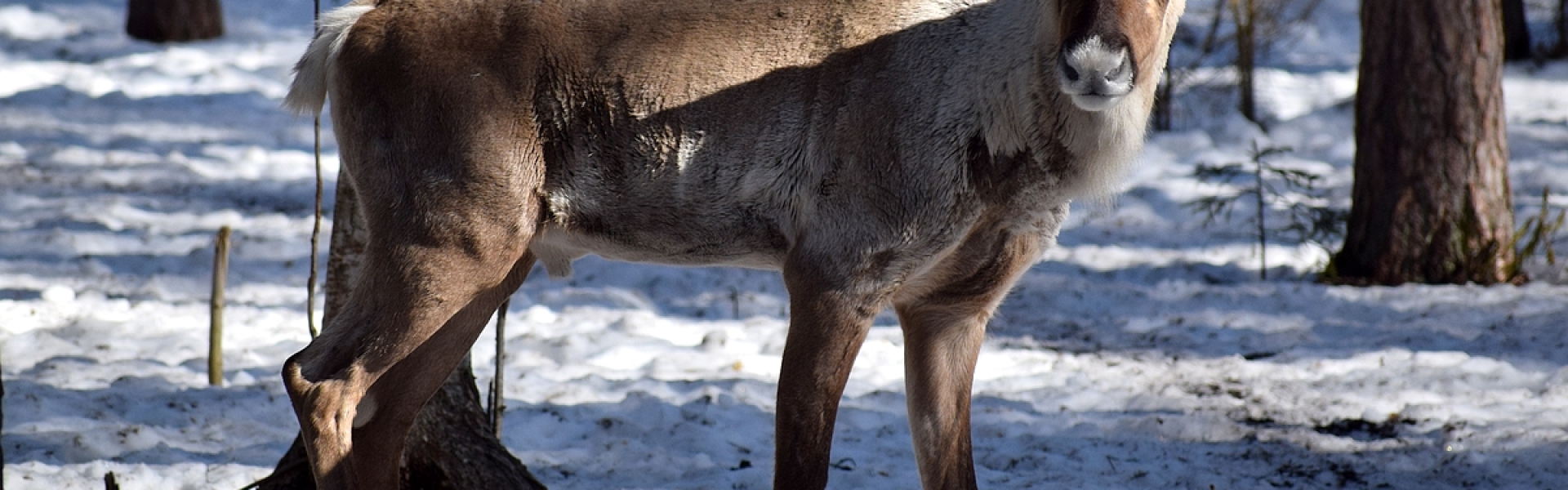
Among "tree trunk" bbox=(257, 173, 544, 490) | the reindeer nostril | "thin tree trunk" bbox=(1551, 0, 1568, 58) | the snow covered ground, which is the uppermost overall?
the reindeer nostril

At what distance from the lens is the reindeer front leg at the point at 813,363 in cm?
329

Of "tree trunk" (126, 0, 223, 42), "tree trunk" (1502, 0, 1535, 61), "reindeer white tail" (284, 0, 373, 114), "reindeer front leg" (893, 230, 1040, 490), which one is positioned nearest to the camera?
"reindeer white tail" (284, 0, 373, 114)

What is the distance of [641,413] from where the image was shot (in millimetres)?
5258

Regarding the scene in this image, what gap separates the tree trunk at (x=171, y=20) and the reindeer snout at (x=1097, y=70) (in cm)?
1227

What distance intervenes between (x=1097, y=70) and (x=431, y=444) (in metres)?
2.40

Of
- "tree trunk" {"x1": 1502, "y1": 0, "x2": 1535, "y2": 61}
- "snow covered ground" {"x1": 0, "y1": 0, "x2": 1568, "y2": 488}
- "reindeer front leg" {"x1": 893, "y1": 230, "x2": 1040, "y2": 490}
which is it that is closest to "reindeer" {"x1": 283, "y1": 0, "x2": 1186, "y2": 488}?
"reindeer front leg" {"x1": 893, "y1": 230, "x2": 1040, "y2": 490}

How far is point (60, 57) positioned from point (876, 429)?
10570mm

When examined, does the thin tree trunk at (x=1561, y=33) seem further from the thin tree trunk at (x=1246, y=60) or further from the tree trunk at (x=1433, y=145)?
the tree trunk at (x=1433, y=145)

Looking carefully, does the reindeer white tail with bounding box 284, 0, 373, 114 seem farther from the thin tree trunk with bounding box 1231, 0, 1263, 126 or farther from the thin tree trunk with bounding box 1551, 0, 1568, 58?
the thin tree trunk with bounding box 1551, 0, 1568, 58

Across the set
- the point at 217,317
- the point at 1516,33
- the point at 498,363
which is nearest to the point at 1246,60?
the point at 1516,33

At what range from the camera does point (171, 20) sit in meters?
13.1

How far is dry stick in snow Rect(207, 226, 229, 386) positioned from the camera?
5230mm

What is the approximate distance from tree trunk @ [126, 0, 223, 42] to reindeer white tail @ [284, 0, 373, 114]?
10810mm

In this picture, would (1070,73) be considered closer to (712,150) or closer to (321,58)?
(712,150)
